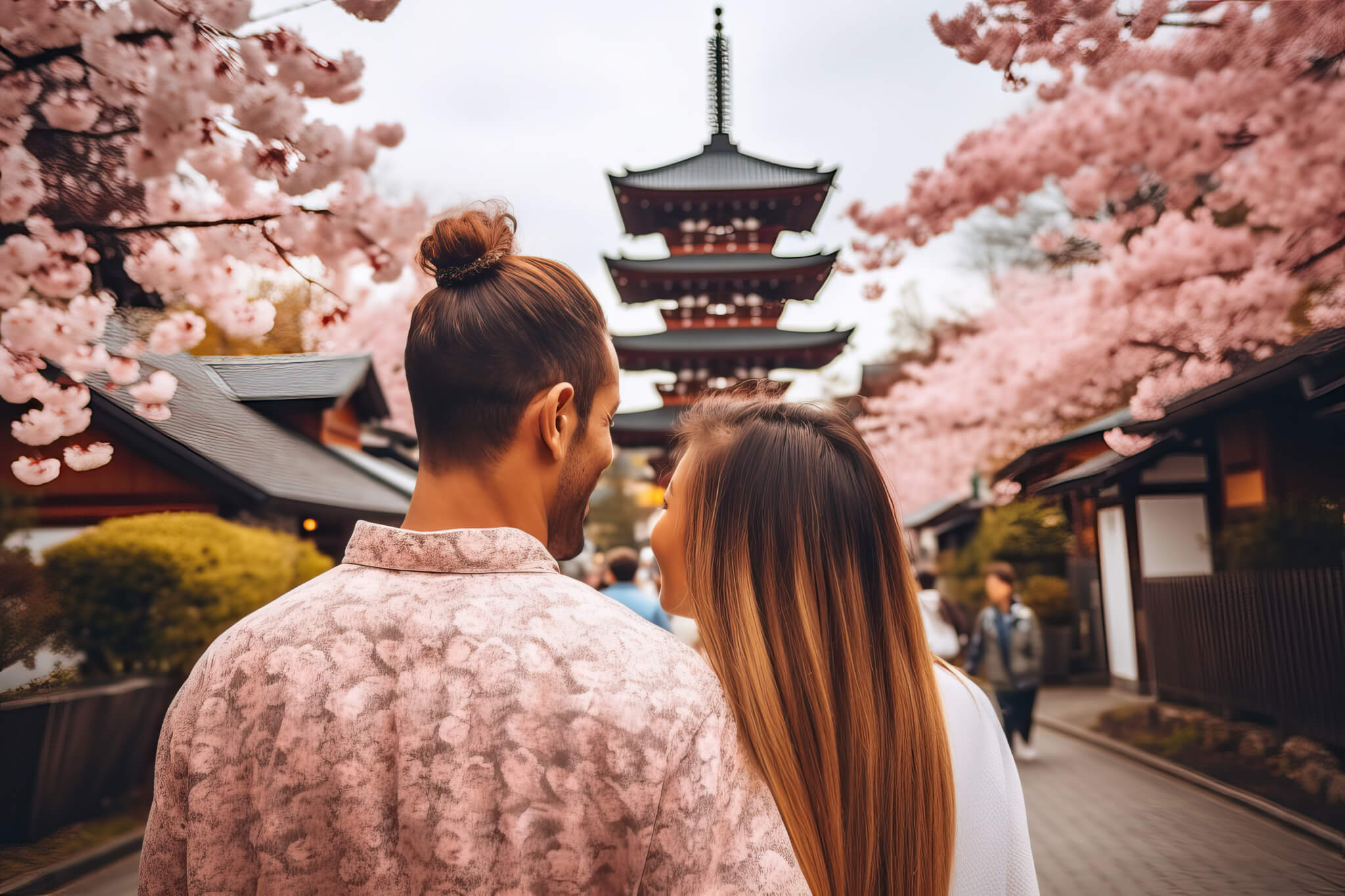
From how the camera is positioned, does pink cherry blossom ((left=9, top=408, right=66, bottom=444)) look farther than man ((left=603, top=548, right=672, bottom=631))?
No

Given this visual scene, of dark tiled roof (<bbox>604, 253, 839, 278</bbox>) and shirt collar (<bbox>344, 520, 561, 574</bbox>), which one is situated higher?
dark tiled roof (<bbox>604, 253, 839, 278</bbox>)

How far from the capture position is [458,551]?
1.06 metres

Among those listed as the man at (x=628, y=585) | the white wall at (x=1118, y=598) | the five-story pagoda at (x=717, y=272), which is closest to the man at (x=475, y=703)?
the man at (x=628, y=585)

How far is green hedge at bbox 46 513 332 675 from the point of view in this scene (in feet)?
13.3

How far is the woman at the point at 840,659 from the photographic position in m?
1.19

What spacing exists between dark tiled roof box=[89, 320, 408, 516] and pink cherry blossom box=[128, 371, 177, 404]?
0.14ft

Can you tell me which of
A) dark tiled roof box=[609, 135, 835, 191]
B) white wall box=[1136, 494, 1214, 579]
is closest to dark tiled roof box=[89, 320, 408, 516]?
white wall box=[1136, 494, 1214, 579]

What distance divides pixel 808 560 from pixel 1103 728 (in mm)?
10086

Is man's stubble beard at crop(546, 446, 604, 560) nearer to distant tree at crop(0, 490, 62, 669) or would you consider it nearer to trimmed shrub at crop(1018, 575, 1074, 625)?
distant tree at crop(0, 490, 62, 669)

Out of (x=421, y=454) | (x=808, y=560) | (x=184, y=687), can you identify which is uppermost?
(x=421, y=454)

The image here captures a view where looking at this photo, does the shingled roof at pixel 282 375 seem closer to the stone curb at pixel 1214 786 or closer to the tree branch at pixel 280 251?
the tree branch at pixel 280 251

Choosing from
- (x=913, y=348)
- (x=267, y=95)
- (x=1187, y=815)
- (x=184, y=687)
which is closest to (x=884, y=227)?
(x=1187, y=815)

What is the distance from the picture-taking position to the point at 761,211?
19.8m

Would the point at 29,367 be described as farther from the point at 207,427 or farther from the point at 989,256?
the point at 989,256
